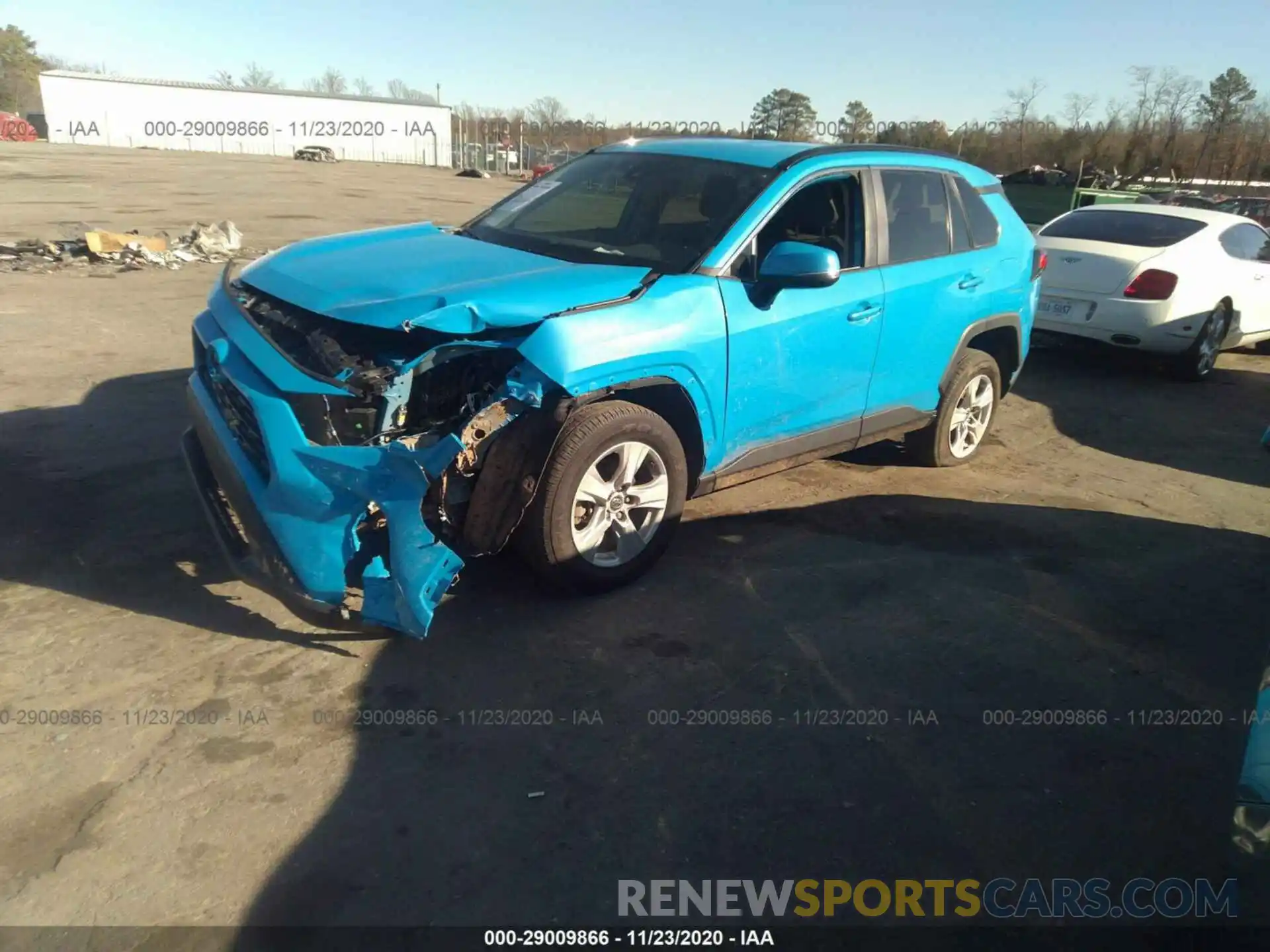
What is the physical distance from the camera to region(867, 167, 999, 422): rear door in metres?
4.87

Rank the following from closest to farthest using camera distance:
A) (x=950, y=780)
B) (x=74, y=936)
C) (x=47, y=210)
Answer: (x=74, y=936) < (x=950, y=780) < (x=47, y=210)

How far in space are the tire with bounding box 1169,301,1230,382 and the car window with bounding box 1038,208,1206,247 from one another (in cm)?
84

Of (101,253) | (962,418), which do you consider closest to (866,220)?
(962,418)

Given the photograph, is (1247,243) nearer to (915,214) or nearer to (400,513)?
(915,214)

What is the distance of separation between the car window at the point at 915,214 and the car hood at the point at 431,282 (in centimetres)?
175

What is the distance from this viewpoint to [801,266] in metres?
3.95

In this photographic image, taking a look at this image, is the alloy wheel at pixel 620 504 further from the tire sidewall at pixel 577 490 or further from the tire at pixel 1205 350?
the tire at pixel 1205 350

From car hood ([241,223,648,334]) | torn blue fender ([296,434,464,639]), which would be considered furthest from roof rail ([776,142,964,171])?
torn blue fender ([296,434,464,639])

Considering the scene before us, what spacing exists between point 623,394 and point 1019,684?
2.02 m

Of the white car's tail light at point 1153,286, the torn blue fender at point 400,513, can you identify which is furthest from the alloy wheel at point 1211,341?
the torn blue fender at point 400,513

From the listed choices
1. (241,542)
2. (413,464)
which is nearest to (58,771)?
(241,542)

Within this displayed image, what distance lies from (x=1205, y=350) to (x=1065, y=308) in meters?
1.51

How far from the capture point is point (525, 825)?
2.73 metres

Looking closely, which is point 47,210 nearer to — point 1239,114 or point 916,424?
point 916,424
